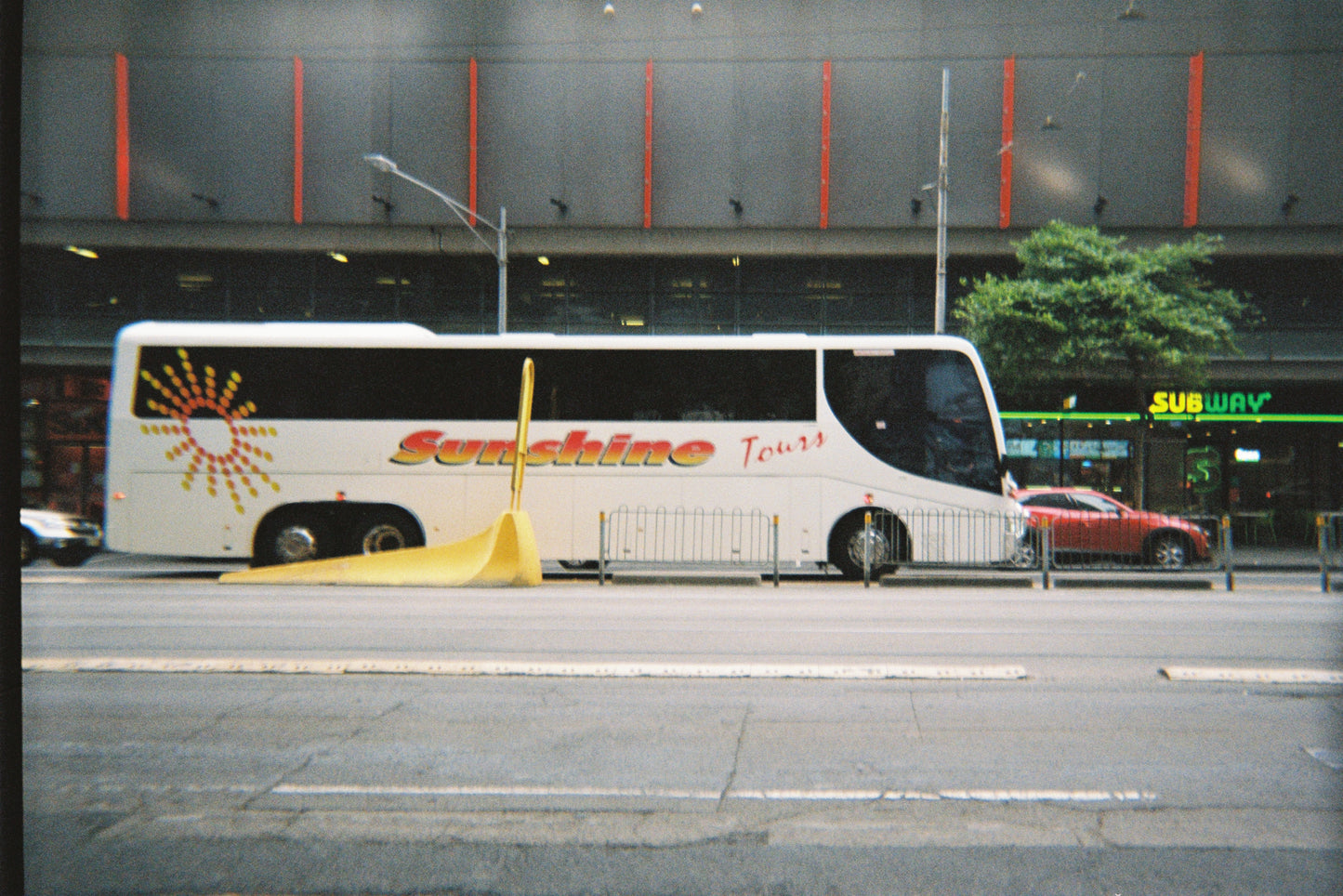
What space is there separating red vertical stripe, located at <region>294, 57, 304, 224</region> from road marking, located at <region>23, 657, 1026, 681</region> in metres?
18.9

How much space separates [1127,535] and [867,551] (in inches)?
249

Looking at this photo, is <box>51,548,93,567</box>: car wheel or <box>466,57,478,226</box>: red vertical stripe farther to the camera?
<box>466,57,478,226</box>: red vertical stripe

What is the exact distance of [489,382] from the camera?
49.3 feet

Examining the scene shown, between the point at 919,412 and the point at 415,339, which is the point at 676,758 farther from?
the point at 415,339

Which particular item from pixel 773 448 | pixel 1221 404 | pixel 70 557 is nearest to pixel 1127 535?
pixel 773 448

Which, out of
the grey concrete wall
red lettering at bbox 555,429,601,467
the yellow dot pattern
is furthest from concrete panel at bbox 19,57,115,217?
red lettering at bbox 555,429,601,467

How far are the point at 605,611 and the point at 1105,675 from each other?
5.79 metres

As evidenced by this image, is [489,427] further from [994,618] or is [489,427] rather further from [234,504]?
[994,618]

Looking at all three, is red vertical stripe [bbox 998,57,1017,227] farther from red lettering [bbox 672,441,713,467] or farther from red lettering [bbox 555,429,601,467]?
red lettering [bbox 555,429,601,467]

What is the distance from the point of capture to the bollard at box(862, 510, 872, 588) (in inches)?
551

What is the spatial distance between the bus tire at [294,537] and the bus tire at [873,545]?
27.9 feet

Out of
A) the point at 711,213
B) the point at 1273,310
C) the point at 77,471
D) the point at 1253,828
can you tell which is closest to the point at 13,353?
the point at 1253,828

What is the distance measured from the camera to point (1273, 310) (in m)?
23.7

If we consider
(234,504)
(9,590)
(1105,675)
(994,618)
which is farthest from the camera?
(234,504)
